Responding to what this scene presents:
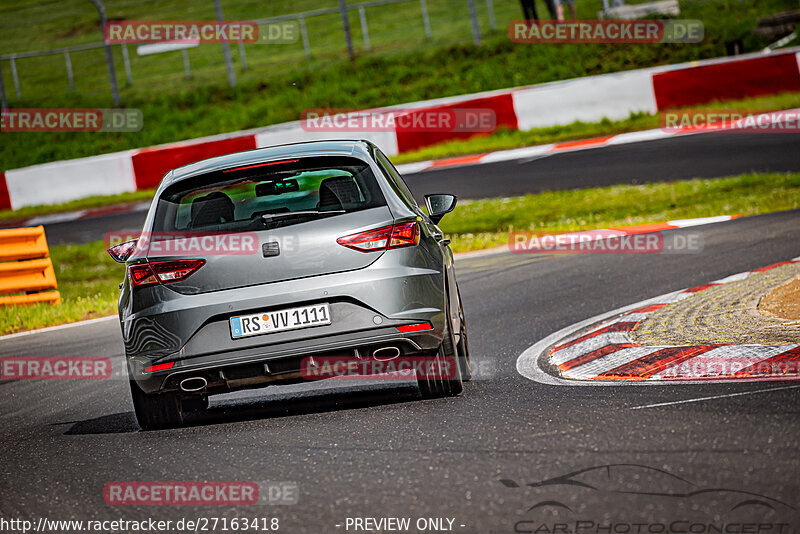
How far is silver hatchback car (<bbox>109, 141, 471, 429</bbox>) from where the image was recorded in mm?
6477

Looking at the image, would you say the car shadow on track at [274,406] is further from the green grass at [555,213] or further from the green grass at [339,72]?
the green grass at [339,72]

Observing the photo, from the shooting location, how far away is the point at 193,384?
6609mm

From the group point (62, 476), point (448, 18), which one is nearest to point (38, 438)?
point (62, 476)

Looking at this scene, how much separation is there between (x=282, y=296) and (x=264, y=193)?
0.76 meters

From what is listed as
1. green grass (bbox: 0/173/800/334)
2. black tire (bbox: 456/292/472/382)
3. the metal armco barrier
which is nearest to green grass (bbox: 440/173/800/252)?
green grass (bbox: 0/173/800/334)

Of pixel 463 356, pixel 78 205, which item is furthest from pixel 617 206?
pixel 78 205

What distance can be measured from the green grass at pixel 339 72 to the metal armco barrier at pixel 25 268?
14046 mm

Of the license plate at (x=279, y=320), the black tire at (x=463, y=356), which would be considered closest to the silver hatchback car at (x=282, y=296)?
the license plate at (x=279, y=320)

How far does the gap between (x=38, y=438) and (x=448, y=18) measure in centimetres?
2742

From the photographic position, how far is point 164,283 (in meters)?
6.57

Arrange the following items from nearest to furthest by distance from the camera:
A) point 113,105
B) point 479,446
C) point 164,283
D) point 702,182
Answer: point 479,446 < point 164,283 < point 702,182 < point 113,105

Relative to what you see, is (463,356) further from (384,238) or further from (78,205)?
(78,205)

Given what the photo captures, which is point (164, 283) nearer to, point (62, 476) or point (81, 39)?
point (62, 476)

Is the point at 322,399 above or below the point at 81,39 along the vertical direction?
below
